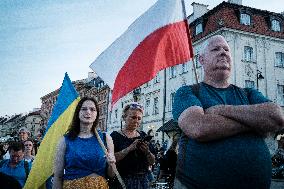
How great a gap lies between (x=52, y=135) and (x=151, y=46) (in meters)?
2.09

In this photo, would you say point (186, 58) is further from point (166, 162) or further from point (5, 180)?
point (166, 162)

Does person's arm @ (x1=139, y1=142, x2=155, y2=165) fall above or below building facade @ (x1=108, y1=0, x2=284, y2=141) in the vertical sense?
below

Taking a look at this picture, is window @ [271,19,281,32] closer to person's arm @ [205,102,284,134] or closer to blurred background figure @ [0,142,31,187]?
blurred background figure @ [0,142,31,187]

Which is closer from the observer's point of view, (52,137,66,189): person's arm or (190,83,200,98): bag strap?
(190,83,200,98): bag strap

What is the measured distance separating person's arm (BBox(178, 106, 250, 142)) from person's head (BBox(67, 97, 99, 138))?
2231mm

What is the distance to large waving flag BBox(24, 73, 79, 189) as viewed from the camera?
5.05m

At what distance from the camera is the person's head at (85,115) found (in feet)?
14.6

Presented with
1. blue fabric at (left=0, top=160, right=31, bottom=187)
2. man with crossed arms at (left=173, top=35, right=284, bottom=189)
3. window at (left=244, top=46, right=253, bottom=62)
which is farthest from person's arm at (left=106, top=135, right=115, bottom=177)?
window at (left=244, top=46, right=253, bottom=62)

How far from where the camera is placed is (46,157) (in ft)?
16.8

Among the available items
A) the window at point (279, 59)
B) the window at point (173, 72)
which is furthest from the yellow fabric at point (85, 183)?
the window at point (173, 72)

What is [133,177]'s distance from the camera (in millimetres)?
4867

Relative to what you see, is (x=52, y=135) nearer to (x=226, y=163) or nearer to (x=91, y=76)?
(x=226, y=163)

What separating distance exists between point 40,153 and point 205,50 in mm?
3140

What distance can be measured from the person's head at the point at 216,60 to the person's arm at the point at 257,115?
44 cm
